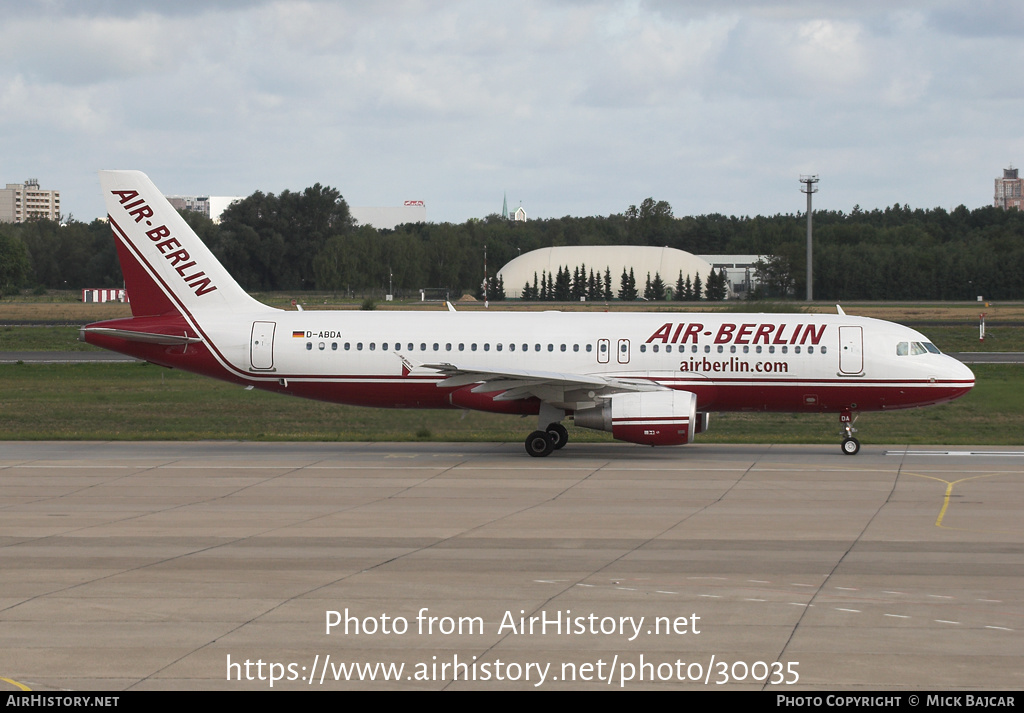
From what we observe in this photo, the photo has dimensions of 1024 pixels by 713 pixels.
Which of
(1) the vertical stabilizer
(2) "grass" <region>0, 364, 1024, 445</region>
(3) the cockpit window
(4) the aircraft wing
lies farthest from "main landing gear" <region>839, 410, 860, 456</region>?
(1) the vertical stabilizer

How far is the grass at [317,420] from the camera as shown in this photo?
3198 centimetres

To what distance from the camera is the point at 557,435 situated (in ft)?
94.4

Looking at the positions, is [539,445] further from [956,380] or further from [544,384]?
[956,380]

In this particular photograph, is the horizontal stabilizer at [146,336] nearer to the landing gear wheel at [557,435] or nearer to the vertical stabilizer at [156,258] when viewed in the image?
the vertical stabilizer at [156,258]

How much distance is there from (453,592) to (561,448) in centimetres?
1550

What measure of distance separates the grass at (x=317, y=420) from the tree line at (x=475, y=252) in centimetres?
7799

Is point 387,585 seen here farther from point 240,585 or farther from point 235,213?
point 235,213

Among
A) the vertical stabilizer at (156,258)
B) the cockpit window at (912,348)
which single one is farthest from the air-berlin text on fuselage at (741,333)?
the vertical stabilizer at (156,258)

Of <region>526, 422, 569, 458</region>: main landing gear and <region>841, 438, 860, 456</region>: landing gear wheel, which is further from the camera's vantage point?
<region>841, 438, 860, 456</region>: landing gear wheel

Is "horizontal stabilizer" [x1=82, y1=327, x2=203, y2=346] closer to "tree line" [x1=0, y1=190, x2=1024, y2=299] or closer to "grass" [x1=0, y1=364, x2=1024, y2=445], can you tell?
"grass" [x1=0, y1=364, x2=1024, y2=445]

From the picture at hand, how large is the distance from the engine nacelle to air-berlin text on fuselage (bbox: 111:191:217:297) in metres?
11.4

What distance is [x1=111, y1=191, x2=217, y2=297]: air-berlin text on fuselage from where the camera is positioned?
98.4 feet

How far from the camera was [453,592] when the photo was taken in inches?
559

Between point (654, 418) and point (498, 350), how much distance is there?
4.81 metres
